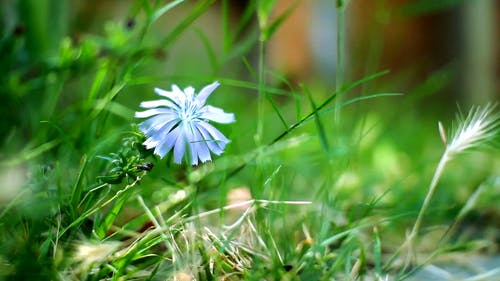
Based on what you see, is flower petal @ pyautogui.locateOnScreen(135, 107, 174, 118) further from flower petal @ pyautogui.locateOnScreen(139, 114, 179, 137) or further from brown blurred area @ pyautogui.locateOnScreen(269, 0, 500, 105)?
brown blurred area @ pyautogui.locateOnScreen(269, 0, 500, 105)

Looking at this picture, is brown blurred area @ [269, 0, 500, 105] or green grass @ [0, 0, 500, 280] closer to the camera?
green grass @ [0, 0, 500, 280]

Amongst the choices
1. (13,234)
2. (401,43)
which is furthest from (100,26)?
(401,43)

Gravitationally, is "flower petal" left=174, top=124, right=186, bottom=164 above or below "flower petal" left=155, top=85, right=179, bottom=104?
below

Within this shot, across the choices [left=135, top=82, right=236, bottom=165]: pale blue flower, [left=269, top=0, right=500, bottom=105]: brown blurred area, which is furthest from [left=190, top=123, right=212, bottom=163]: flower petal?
[left=269, top=0, right=500, bottom=105]: brown blurred area

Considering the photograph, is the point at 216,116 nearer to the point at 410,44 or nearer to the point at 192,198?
the point at 192,198

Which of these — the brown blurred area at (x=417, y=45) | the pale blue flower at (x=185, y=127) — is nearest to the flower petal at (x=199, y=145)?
the pale blue flower at (x=185, y=127)

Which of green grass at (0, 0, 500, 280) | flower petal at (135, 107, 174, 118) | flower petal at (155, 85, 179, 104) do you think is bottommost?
green grass at (0, 0, 500, 280)

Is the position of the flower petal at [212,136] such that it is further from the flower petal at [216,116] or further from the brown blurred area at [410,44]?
the brown blurred area at [410,44]
